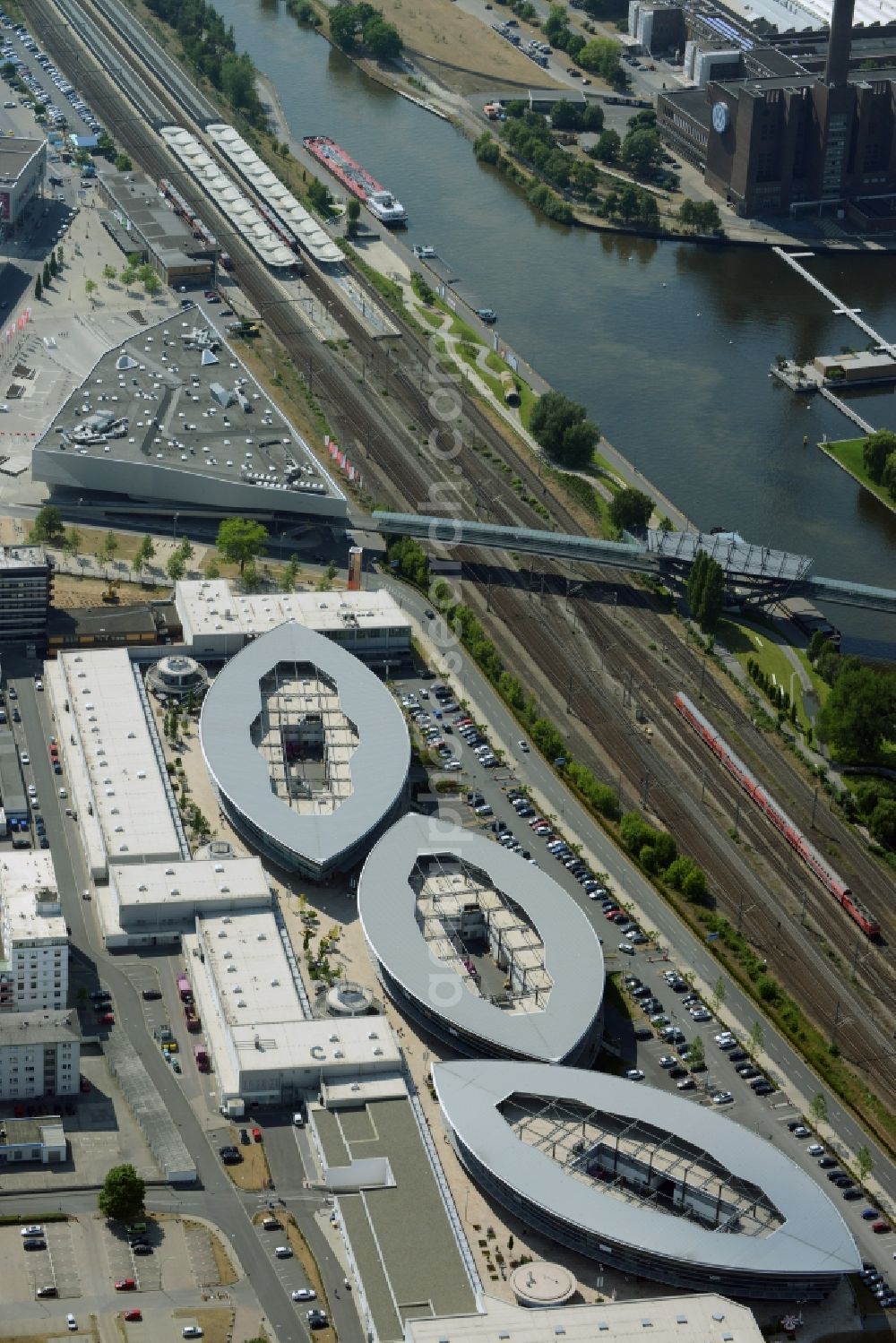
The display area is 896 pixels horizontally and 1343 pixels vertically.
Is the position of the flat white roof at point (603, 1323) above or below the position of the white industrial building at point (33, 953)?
below

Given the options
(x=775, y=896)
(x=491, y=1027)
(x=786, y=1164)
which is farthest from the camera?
(x=775, y=896)

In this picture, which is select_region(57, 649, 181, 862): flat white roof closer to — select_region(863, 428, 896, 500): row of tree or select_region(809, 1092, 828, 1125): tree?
select_region(809, 1092, 828, 1125): tree

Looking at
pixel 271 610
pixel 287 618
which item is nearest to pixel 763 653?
pixel 287 618

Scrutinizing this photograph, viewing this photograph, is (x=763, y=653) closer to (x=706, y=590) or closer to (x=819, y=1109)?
(x=706, y=590)

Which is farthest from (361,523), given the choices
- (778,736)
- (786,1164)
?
(786,1164)

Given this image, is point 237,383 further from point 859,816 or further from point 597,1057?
point 597,1057

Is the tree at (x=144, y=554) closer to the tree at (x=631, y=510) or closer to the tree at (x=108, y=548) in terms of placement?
the tree at (x=108, y=548)

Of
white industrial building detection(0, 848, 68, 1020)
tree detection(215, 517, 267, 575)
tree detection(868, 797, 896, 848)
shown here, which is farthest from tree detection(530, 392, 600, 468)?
white industrial building detection(0, 848, 68, 1020)

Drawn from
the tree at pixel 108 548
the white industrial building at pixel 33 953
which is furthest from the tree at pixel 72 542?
the white industrial building at pixel 33 953
